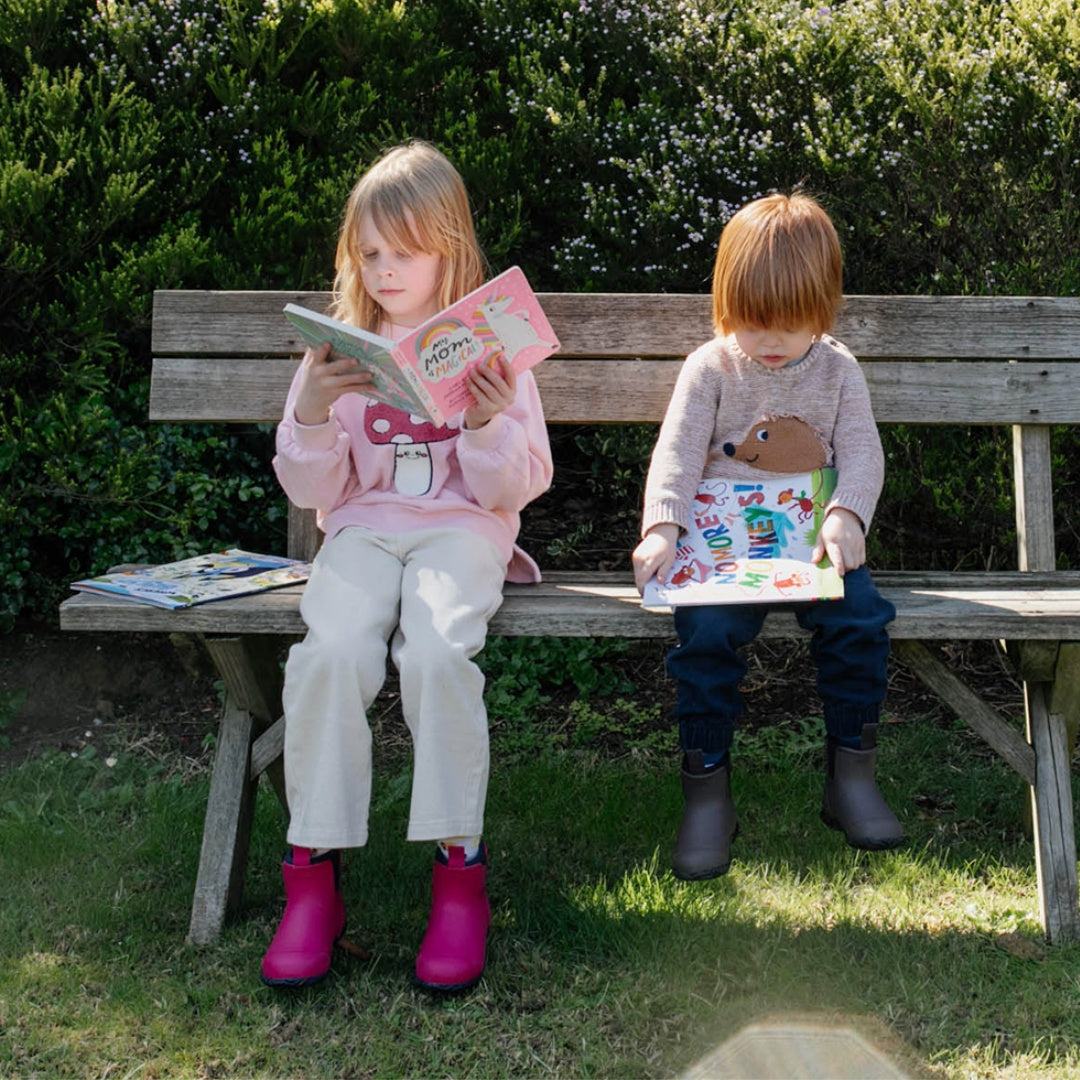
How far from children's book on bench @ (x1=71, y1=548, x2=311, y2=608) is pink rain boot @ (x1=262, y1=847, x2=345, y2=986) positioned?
53 centimetres

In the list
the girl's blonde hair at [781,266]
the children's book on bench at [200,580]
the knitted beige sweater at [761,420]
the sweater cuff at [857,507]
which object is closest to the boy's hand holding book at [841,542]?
the sweater cuff at [857,507]

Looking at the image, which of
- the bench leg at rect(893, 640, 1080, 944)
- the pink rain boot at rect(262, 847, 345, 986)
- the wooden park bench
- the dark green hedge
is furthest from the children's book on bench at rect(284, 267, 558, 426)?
the dark green hedge

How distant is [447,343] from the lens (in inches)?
97.5

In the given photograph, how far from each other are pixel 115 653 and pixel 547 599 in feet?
6.10

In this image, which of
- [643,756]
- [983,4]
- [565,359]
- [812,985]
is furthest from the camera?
[983,4]

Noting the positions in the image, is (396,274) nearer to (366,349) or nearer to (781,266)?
(366,349)

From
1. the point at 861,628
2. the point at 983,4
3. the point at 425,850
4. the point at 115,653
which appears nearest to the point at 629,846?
the point at 425,850

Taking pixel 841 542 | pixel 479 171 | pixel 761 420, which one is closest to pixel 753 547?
pixel 841 542

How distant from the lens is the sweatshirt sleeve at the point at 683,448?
2.78 metres

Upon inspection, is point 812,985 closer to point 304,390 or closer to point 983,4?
point 304,390

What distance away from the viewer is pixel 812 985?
8.43 feet

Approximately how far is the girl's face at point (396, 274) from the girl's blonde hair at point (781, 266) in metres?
0.59

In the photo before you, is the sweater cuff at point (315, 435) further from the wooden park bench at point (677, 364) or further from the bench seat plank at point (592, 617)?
the wooden park bench at point (677, 364)

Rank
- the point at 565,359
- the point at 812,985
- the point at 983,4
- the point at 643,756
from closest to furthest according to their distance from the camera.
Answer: the point at 812,985 < the point at 565,359 < the point at 643,756 < the point at 983,4
